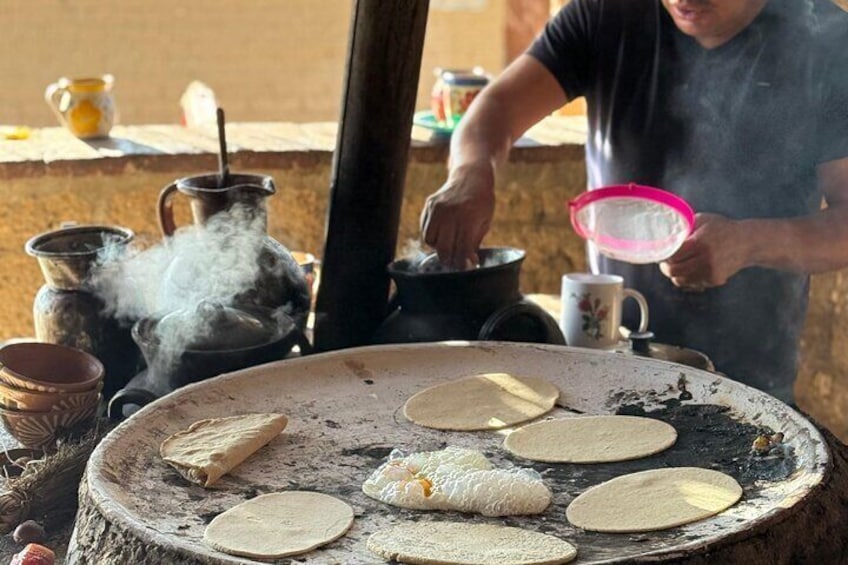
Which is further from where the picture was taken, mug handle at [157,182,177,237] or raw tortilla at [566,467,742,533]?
mug handle at [157,182,177,237]

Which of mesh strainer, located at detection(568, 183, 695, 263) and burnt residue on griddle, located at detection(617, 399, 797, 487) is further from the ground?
mesh strainer, located at detection(568, 183, 695, 263)

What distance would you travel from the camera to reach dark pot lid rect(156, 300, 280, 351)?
2.20 meters

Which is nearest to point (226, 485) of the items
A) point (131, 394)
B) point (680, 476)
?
point (131, 394)

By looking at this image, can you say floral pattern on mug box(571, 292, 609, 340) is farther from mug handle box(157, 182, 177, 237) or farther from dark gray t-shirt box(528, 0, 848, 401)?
mug handle box(157, 182, 177, 237)

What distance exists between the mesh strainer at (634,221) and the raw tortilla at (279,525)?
1.17 m

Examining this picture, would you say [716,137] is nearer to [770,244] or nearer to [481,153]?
[770,244]

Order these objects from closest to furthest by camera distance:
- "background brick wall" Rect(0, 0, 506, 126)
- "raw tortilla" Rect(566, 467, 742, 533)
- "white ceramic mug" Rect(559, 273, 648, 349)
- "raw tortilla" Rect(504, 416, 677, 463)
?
"raw tortilla" Rect(566, 467, 742, 533), "raw tortilla" Rect(504, 416, 677, 463), "white ceramic mug" Rect(559, 273, 648, 349), "background brick wall" Rect(0, 0, 506, 126)

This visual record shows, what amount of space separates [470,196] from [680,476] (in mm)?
1142

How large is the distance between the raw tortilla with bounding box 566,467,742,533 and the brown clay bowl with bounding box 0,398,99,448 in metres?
1.02

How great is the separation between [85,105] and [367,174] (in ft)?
6.79

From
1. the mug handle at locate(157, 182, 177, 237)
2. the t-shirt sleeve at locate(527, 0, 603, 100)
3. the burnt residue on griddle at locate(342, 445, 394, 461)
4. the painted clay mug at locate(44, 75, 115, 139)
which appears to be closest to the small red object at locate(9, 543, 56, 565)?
the burnt residue on griddle at locate(342, 445, 394, 461)

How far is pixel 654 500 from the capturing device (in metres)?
1.65

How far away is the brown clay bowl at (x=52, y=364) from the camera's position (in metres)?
2.16

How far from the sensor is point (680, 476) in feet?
5.68
